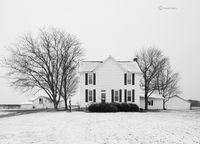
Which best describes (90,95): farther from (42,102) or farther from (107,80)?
(42,102)

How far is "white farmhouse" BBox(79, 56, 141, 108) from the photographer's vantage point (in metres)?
45.0

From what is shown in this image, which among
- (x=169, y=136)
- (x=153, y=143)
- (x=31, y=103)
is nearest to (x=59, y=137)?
(x=153, y=143)

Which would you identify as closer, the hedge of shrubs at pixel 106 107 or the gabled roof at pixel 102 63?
the hedge of shrubs at pixel 106 107

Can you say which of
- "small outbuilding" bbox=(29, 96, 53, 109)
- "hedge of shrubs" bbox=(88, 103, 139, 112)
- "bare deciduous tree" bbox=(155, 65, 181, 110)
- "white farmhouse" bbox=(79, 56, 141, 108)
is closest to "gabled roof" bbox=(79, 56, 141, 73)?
"white farmhouse" bbox=(79, 56, 141, 108)

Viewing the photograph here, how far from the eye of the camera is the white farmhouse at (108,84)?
45031 millimetres

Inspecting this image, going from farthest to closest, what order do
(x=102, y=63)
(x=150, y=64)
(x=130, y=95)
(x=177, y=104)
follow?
(x=177, y=104) → (x=150, y=64) → (x=130, y=95) → (x=102, y=63)

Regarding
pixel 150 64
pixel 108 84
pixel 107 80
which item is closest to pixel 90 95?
pixel 108 84

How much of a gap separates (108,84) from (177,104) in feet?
128

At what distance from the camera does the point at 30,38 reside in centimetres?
5031

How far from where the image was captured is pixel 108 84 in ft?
148

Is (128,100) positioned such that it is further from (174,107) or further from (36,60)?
(174,107)

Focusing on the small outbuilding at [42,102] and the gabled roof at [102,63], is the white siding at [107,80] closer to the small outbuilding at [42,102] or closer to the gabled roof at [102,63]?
the gabled roof at [102,63]

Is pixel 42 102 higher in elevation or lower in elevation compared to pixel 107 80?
lower

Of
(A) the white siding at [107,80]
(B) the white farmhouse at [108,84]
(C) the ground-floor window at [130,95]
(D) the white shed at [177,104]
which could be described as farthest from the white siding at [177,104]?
(A) the white siding at [107,80]
